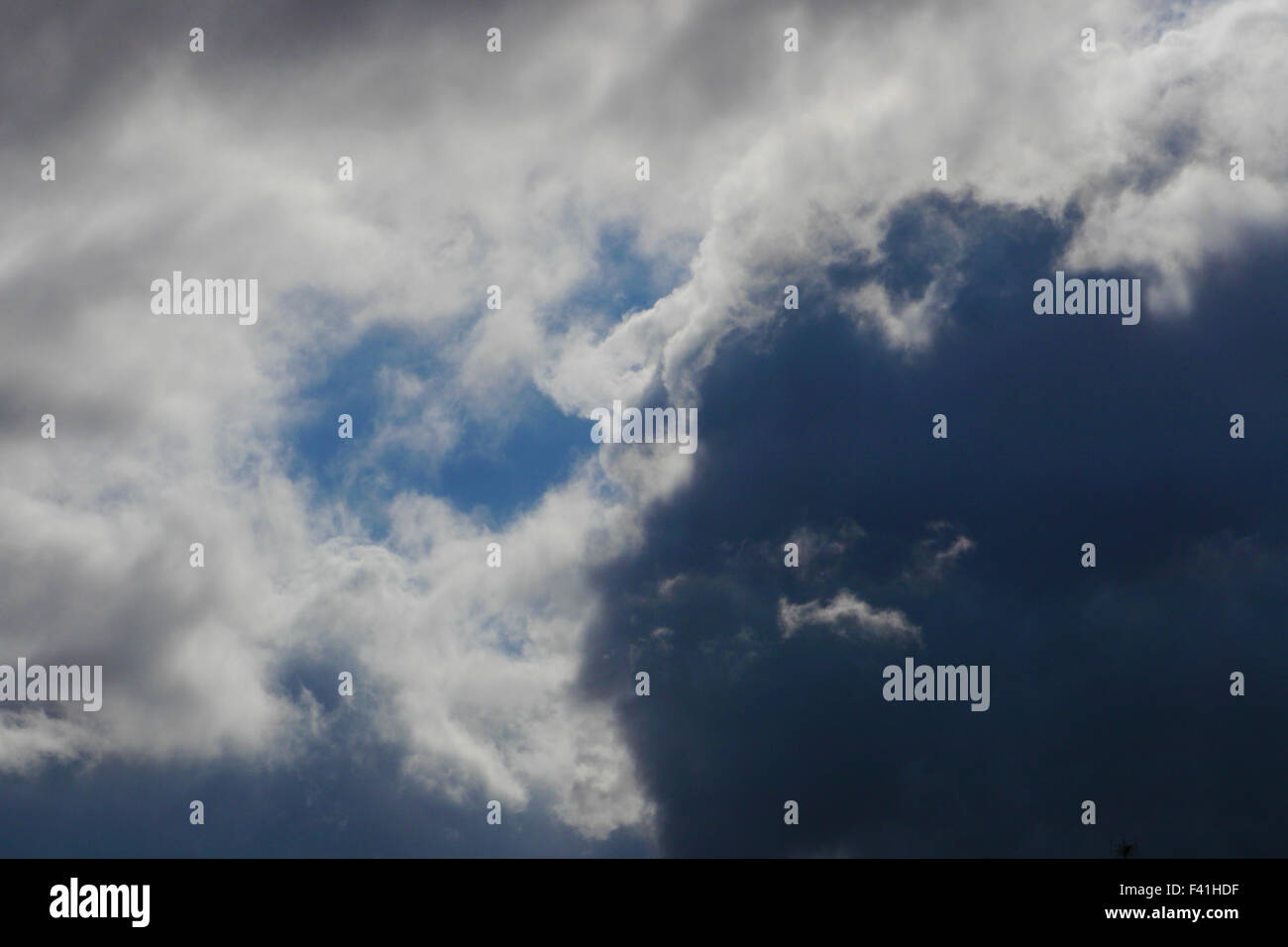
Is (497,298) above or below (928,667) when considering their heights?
above

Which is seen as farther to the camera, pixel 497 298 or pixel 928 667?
pixel 928 667

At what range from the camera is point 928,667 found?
102 meters
